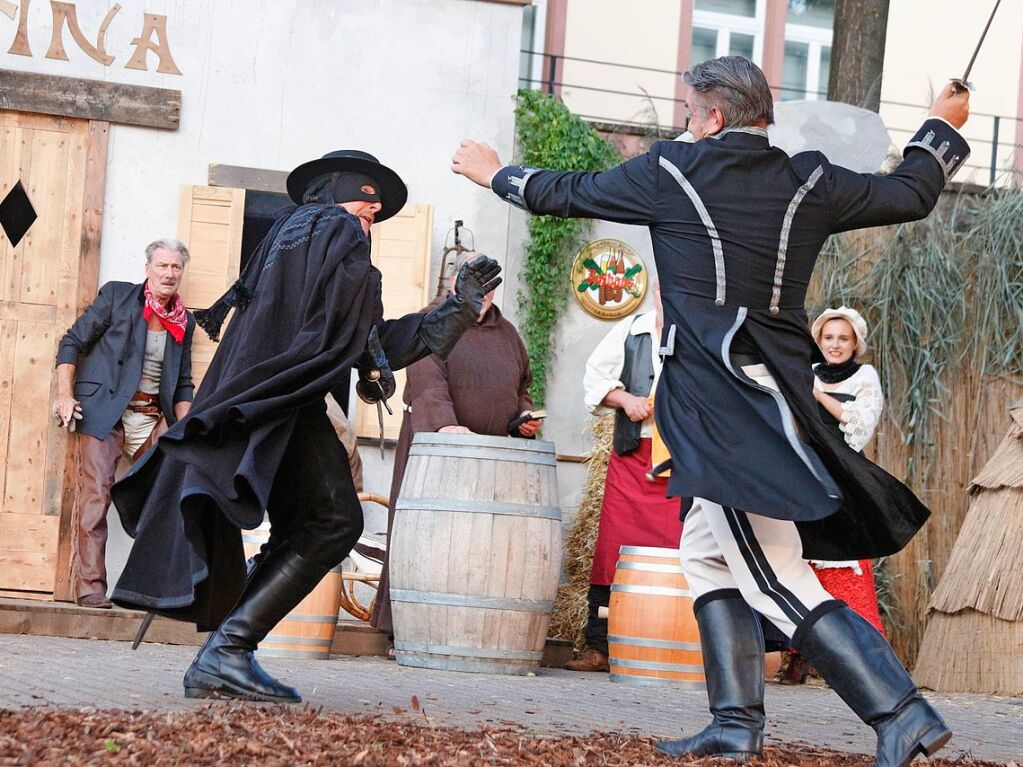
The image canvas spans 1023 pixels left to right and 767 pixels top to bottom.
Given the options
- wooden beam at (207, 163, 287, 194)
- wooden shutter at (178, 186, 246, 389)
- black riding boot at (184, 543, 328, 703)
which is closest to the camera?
black riding boot at (184, 543, 328, 703)

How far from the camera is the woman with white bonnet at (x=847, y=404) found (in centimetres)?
741

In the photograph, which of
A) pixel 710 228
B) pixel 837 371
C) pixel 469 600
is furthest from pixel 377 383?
pixel 837 371

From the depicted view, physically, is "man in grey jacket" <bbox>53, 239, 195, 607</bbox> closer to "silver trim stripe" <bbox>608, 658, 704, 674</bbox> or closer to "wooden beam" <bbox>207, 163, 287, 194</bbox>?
"wooden beam" <bbox>207, 163, 287, 194</bbox>

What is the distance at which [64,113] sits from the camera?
9000 mm

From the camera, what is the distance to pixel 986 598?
7.81 meters

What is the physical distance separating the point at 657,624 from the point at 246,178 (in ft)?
13.1

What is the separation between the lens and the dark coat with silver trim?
3.98m

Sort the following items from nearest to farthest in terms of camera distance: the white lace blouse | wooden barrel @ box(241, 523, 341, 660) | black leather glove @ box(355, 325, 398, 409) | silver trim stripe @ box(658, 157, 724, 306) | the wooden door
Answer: silver trim stripe @ box(658, 157, 724, 306)
black leather glove @ box(355, 325, 398, 409)
wooden barrel @ box(241, 523, 341, 660)
the white lace blouse
the wooden door

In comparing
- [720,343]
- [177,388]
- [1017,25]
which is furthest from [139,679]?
[1017,25]

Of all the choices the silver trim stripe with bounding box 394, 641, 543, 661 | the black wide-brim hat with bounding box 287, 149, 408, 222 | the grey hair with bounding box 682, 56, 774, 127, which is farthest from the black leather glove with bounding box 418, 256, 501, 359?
the silver trim stripe with bounding box 394, 641, 543, 661

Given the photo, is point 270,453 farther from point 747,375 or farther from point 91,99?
point 91,99

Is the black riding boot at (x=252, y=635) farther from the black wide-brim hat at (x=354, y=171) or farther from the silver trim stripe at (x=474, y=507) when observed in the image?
the silver trim stripe at (x=474, y=507)

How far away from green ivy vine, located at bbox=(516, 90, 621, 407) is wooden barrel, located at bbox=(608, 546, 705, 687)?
8.15 ft

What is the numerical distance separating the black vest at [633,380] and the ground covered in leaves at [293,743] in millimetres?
3637
